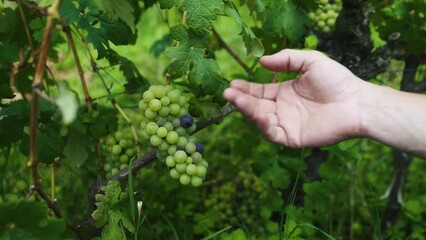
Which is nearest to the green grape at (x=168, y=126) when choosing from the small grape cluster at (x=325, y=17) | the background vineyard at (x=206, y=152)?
the background vineyard at (x=206, y=152)

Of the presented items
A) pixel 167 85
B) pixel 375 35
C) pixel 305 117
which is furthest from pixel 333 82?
pixel 375 35

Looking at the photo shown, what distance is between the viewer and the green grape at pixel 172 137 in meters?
1.71

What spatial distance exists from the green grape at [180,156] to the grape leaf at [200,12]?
0.38 m

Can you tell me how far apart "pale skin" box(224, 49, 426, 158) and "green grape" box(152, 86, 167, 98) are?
0.66 ft

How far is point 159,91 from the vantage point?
1.74 meters

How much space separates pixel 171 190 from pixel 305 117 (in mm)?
1037

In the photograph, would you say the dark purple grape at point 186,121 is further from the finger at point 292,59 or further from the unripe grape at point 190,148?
the finger at point 292,59

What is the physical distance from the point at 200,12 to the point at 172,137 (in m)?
0.40

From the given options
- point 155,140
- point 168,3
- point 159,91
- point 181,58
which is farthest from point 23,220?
point 168,3

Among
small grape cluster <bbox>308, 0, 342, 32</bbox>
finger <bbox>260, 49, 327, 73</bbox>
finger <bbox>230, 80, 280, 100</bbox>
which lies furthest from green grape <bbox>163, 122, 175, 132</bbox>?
small grape cluster <bbox>308, 0, 342, 32</bbox>

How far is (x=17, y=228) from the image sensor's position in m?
1.46

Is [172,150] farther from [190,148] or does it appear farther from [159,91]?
[159,91]

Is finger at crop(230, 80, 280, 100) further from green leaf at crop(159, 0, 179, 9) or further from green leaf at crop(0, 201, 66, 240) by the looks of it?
green leaf at crop(0, 201, 66, 240)

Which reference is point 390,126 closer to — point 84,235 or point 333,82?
point 333,82
